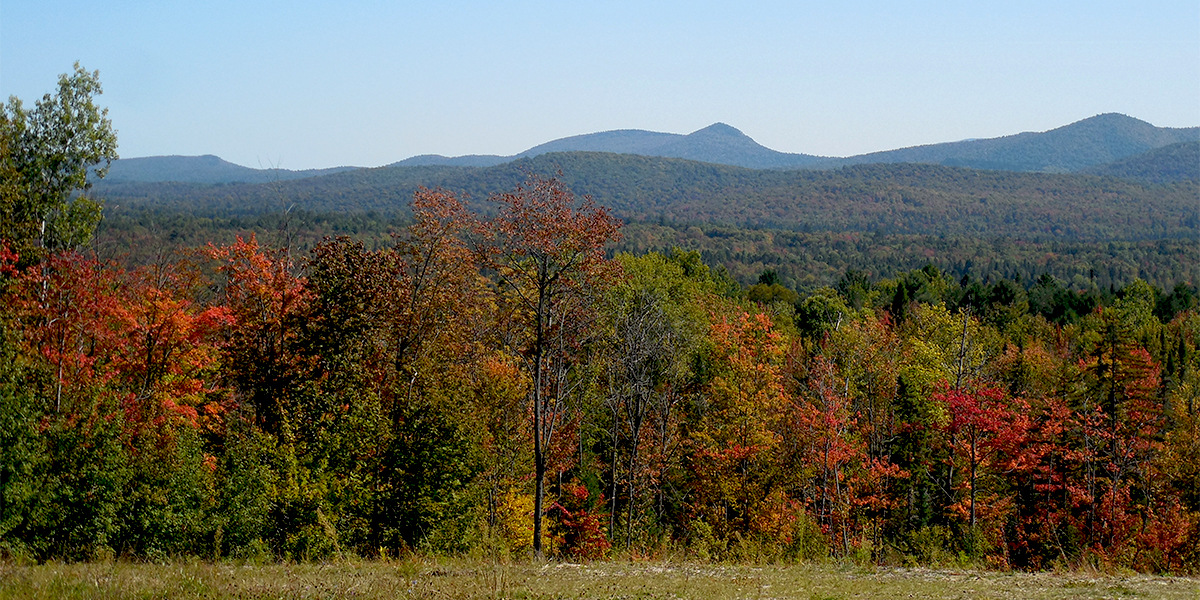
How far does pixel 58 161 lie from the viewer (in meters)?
25.9

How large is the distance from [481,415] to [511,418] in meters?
3.52

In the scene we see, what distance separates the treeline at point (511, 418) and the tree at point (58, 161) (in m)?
2.19

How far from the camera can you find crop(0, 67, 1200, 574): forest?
68.0 feet

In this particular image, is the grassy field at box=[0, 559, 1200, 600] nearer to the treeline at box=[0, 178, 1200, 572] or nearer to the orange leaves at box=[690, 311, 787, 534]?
the treeline at box=[0, 178, 1200, 572]

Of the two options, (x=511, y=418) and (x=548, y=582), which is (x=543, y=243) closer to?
(x=511, y=418)

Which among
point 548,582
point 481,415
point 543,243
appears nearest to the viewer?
point 548,582

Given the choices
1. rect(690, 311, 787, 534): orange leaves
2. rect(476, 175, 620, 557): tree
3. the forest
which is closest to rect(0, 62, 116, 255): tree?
the forest

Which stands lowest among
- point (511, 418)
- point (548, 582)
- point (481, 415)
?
point (511, 418)

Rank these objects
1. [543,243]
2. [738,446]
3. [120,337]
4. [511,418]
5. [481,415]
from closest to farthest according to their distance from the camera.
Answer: [543,243] → [120,337] → [481,415] → [511,418] → [738,446]

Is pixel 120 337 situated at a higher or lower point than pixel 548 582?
higher

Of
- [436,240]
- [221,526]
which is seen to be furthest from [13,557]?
[436,240]

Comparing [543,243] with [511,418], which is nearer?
[543,243]

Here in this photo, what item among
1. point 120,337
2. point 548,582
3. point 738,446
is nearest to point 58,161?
point 120,337

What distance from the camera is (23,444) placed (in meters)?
18.6
